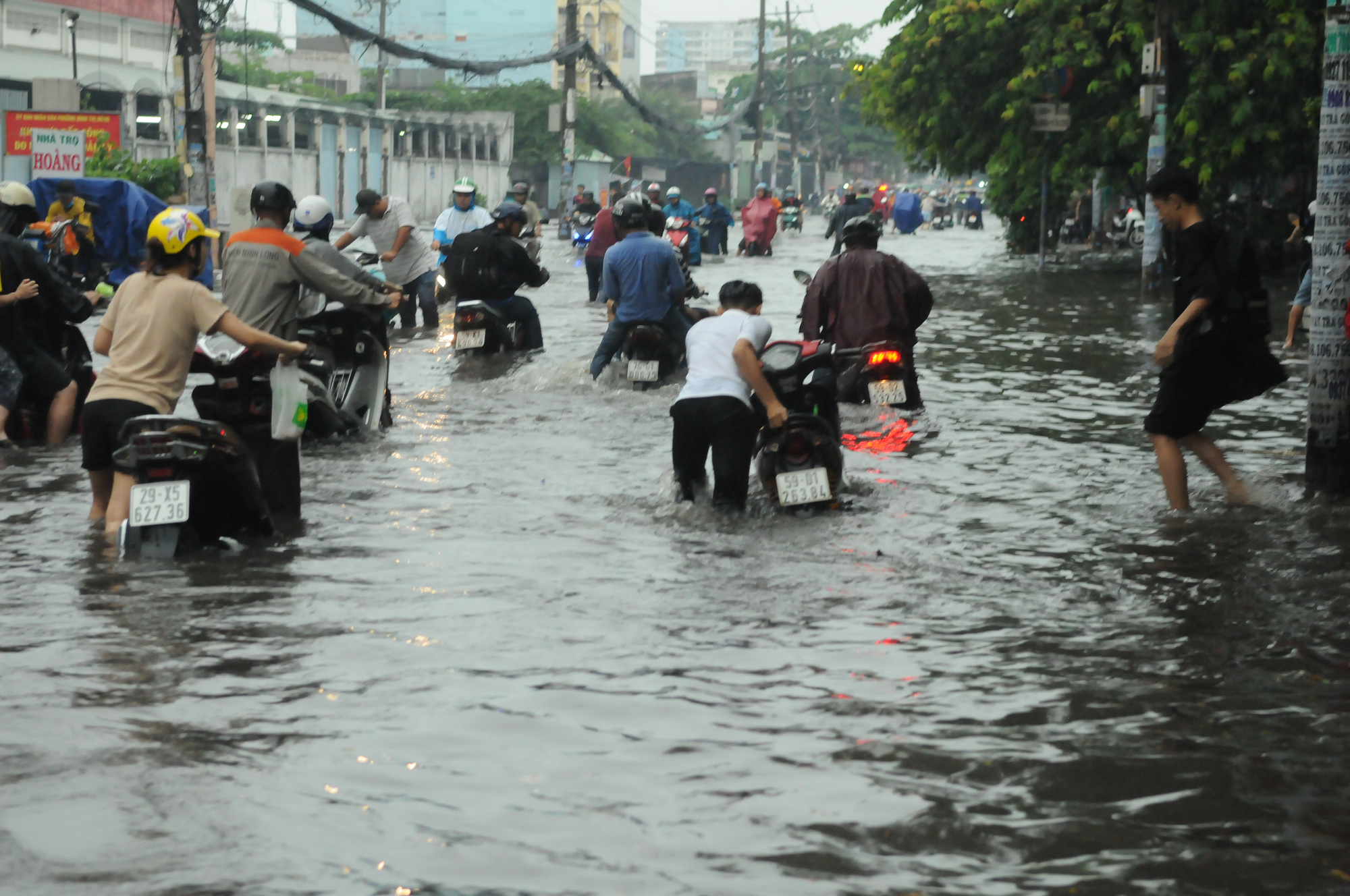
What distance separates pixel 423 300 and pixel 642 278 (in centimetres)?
544

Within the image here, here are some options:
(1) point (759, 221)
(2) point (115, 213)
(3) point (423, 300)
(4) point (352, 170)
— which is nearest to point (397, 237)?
(3) point (423, 300)

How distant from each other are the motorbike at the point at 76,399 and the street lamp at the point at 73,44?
29821 millimetres

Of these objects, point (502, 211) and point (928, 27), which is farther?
point (928, 27)

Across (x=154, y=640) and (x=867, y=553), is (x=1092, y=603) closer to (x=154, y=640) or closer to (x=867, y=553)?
(x=867, y=553)

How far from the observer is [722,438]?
8.30 m

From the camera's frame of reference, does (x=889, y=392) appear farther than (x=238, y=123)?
No

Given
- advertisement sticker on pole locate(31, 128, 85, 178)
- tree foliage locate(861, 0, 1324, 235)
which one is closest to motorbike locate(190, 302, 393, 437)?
advertisement sticker on pole locate(31, 128, 85, 178)

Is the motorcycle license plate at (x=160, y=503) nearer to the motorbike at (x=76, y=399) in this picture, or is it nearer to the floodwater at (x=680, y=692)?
the floodwater at (x=680, y=692)

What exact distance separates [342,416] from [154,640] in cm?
510

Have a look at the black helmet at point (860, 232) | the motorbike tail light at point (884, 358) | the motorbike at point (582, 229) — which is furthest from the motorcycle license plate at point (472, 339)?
the motorbike at point (582, 229)

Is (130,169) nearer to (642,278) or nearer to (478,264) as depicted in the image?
(478,264)

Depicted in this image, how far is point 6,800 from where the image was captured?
4414 millimetres

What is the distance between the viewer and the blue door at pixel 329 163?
57656mm

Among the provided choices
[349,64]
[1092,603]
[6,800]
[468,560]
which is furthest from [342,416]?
[349,64]
